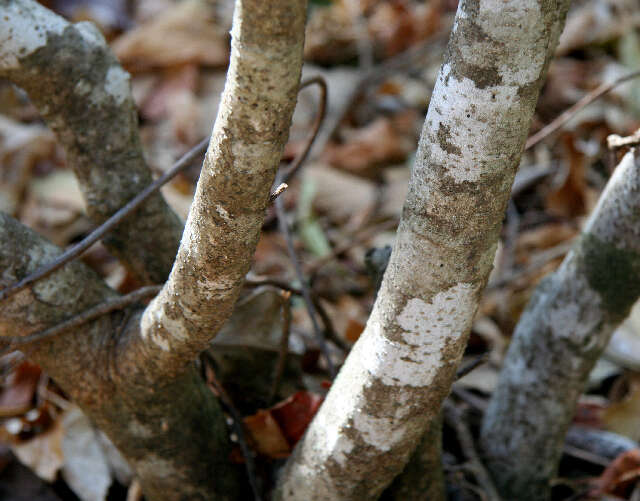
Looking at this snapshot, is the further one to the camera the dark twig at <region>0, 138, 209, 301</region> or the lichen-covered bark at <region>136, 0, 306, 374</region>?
the dark twig at <region>0, 138, 209, 301</region>

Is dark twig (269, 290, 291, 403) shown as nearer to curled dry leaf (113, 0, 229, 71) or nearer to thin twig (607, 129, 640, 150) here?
thin twig (607, 129, 640, 150)

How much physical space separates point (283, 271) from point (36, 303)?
1.03 m

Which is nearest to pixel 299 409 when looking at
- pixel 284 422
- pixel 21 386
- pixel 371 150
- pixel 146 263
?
pixel 284 422

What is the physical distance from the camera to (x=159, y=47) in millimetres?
2592

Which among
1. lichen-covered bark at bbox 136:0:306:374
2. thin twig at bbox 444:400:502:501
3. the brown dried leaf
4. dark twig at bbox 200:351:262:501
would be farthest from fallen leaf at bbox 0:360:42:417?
the brown dried leaf

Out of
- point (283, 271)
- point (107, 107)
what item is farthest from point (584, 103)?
point (283, 271)

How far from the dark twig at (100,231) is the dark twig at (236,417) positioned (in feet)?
0.97

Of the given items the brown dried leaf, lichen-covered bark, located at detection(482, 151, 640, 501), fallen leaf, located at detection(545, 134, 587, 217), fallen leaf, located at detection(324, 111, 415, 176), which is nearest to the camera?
lichen-covered bark, located at detection(482, 151, 640, 501)

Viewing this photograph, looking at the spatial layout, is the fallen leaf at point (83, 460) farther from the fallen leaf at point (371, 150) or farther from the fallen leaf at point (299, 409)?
the fallen leaf at point (371, 150)

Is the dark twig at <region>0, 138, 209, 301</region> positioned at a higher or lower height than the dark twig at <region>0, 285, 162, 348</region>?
higher

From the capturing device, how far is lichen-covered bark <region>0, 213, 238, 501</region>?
0.83m

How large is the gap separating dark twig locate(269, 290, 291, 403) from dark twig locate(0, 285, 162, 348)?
20cm

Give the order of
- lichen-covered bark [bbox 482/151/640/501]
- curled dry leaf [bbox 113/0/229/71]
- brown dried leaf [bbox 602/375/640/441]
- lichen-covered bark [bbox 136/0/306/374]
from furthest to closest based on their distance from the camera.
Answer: curled dry leaf [bbox 113/0/229/71]
brown dried leaf [bbox 602/375/640/441]
lichen-covered bark [bbox 482/151/640/501]
lichen-covered bark [bbox 136/0/306/374]

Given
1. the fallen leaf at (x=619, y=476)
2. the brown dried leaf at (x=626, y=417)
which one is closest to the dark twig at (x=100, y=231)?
the fallen leaf at (x=619, y=476)
